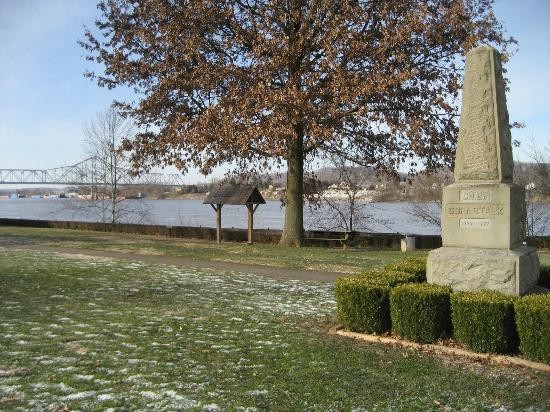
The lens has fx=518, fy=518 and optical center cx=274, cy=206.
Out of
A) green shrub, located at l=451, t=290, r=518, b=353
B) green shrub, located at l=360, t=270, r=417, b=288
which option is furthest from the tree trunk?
green shrub, located at l=451, t=290, r=518, b=353

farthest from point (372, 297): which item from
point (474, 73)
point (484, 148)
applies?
point (474, 73)

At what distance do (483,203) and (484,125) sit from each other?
1038 millimetres

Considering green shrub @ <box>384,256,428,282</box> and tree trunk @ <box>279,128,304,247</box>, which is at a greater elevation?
tree trunk @ <box>279,128,304,247</box>

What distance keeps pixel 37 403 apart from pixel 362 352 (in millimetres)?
3370

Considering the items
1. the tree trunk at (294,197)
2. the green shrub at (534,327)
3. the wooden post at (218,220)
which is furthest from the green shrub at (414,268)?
the wooden post at (218,220)

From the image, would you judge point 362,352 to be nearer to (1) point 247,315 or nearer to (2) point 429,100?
(1) point 247,315

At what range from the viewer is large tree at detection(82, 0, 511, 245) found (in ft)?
52.7

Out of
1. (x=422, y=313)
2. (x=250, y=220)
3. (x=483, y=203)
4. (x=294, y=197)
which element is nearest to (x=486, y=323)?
(x=422, y=313)

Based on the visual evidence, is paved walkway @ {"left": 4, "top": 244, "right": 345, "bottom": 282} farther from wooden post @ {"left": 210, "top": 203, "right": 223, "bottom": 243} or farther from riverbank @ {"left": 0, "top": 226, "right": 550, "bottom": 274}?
wooden post @ {"left": 210, "top": 203, "right": 223, "bottom": 243}

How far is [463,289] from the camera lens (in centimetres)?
675

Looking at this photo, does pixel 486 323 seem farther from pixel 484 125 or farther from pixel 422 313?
pixel 484 125

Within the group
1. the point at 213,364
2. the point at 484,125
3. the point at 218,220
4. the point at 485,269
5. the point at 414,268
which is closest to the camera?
the point at 213,364

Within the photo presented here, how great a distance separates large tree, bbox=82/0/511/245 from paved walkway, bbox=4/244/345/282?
13.0ft

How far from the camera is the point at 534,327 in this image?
5387 mm
